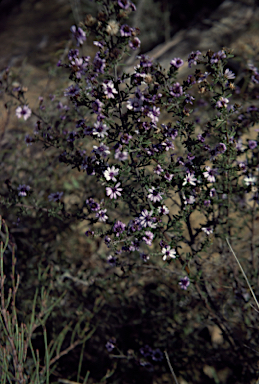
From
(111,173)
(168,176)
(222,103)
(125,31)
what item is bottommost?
(168,176)

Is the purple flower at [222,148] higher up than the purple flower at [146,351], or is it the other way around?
the purple flower at [222,148]

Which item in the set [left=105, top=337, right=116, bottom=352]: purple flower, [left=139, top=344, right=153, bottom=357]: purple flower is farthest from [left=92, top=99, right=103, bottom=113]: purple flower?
[left=139, top=344, right=153, bottom=357]: purple flower

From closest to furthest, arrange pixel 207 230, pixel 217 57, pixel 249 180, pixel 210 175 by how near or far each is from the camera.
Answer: pixel 217 57, pixel 210 175, pixel 207 230, pixel 249 180

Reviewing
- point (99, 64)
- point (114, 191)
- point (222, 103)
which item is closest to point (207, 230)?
point (114, 191)

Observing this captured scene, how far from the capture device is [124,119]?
80.7 inches

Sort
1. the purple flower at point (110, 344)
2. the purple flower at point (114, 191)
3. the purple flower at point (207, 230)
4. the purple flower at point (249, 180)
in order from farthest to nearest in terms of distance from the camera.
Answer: the purple flower at point (110, 344)
the purple flower at point (249, 180)
the purple flower at point (207, 230)
the purple flower at point (114, 191)

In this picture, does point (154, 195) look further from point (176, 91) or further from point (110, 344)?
point (110, 344)

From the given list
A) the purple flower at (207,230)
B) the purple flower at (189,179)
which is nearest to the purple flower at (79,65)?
the purple flower at (189,179)

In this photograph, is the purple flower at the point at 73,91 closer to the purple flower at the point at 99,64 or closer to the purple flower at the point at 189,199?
the purple flower at the point at 99,64

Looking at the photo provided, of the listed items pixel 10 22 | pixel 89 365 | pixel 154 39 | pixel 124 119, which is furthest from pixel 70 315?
pixel 10 22

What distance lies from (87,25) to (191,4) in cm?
698

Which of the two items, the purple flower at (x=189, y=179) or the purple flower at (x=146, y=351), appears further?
the purple flower at (x=146, y=351)

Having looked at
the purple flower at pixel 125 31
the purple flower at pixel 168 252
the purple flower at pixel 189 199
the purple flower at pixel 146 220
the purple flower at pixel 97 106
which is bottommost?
the purple flower at pixel 168 252

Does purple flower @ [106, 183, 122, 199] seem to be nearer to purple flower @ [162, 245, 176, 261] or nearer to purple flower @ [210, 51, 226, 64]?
purple flower @ [162, 245, 176, 261]
